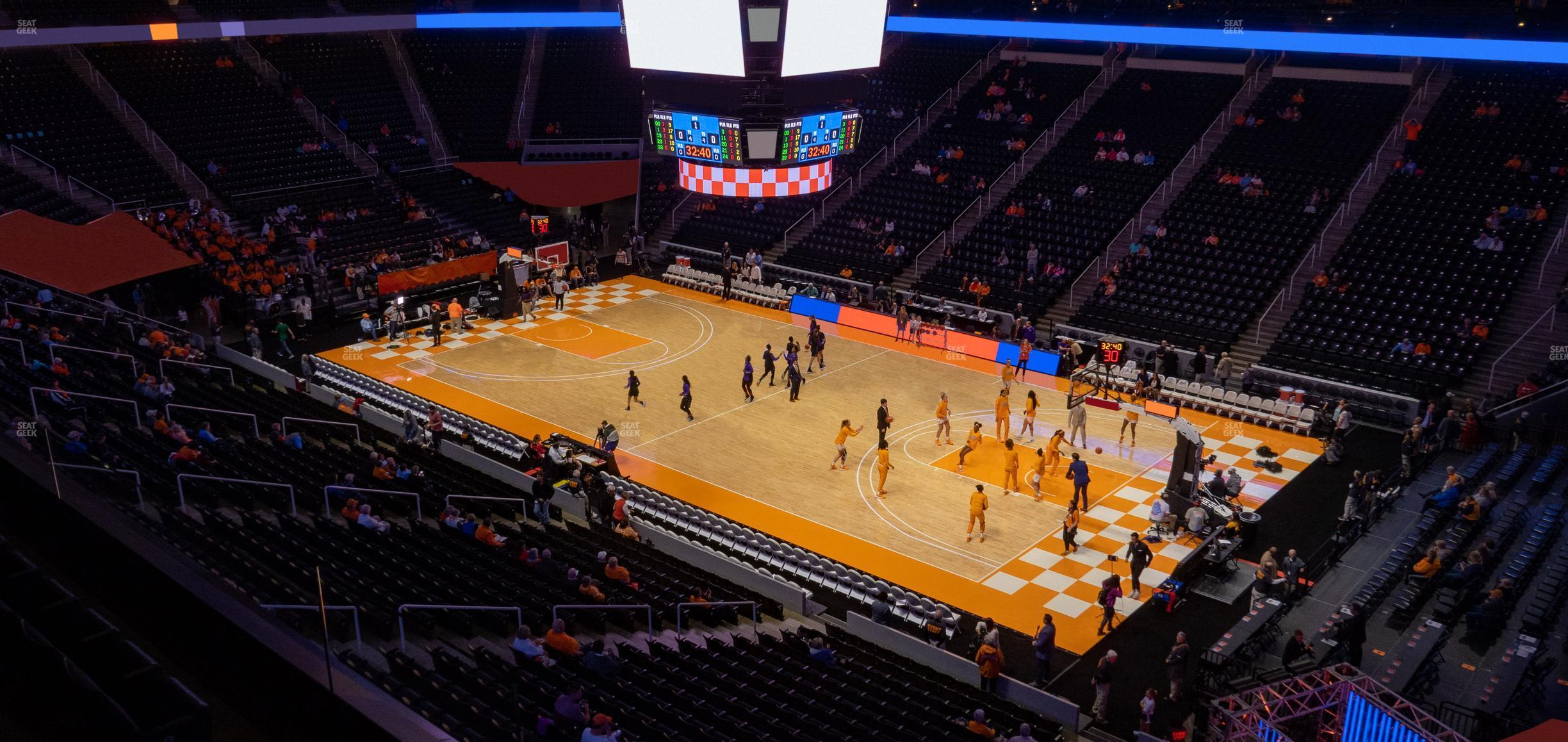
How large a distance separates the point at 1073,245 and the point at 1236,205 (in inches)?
203

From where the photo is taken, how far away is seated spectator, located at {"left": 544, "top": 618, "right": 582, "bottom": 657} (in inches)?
558

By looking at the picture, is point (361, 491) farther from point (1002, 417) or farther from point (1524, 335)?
point (1524, 335)

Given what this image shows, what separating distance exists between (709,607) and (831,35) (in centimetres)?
1054

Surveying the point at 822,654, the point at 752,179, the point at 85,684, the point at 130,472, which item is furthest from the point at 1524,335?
the point at 85,684

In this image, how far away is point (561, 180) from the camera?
4562 centimetres

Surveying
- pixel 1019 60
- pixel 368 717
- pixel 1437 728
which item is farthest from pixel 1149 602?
pixel 1019 60

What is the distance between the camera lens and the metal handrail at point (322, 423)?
21875mm

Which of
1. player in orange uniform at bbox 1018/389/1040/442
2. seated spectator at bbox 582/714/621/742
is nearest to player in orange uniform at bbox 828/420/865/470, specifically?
player in orange uniform at bbox 1018/389/1040/442

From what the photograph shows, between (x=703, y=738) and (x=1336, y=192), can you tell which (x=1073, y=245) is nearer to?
(x=1336, y=192)

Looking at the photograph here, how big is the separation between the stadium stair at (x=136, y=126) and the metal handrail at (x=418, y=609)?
30.2m

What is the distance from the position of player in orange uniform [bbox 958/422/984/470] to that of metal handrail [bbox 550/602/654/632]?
32.2 ft

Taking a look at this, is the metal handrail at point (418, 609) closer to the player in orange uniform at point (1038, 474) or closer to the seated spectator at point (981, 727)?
the seated spectator at point (981, 727)

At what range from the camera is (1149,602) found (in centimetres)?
1972

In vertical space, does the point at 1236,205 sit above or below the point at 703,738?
above
